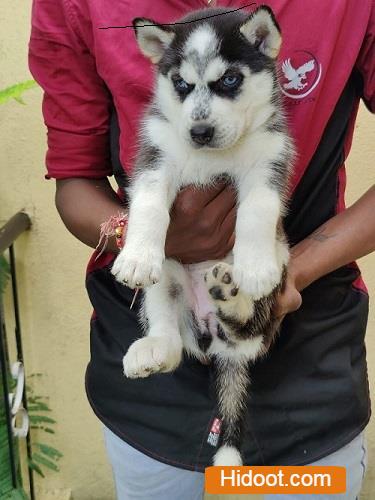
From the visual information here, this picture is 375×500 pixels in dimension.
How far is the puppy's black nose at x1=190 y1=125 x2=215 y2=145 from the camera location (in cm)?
151

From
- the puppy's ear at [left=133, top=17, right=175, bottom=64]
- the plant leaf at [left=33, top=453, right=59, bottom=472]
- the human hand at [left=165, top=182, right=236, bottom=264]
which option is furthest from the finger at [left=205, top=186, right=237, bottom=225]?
the plant leaf at [left=33, top=453, right=59, bottom=472]

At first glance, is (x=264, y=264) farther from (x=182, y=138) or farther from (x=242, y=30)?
(x=242, y=30)

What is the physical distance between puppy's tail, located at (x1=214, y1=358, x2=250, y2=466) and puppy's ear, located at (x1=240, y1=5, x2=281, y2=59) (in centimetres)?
76

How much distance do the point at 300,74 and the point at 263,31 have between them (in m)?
0.14

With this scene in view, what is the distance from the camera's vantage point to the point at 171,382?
5.61 feet

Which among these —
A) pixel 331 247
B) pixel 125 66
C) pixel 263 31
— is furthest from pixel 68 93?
pixel 331 247

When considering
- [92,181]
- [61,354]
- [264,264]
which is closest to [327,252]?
[264,264]

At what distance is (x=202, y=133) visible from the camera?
1512mm

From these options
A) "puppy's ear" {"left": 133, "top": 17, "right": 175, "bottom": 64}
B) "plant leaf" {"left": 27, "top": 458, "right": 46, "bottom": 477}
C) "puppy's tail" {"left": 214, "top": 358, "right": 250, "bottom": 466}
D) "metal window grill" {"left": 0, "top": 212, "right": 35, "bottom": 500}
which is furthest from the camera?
"plant leaf" {"left": 27, "top": 458, "right": 46, "bottom": 477}

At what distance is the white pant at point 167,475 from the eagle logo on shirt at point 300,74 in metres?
0.86

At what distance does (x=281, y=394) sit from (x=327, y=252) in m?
0.38

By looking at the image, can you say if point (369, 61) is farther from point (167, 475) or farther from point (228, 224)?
point (167, 475)

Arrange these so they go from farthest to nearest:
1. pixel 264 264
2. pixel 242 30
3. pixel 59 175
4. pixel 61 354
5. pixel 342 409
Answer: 1. pixel 61 354
2. pixel 59 175
3. pixel 342 409
4. pixel 242 30
5. pixel 264 264

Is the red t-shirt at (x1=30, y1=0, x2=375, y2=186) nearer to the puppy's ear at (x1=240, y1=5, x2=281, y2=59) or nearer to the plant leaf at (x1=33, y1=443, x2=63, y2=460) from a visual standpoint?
the puppy's ear at (x1=240, y1=5, x2=281, y2=59)
